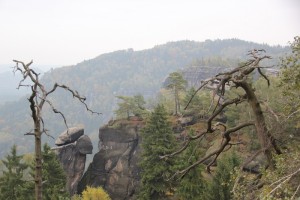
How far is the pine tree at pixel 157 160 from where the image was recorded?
31547 millimetres

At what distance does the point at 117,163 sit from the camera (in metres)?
45.8

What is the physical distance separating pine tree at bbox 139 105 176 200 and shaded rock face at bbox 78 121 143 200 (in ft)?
34.0

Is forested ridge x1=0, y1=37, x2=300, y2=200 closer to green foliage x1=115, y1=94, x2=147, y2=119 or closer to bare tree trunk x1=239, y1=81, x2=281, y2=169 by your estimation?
Result: bare tree trunk x1=239, y1=81, x2=281, y2=169

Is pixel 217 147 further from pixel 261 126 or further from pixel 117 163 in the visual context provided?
pixel 261 126

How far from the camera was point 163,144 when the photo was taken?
32719mm

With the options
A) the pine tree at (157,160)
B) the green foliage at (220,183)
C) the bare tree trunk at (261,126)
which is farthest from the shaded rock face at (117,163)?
the bare tree trunk at (261,126)

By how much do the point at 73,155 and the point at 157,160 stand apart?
20.8 metres

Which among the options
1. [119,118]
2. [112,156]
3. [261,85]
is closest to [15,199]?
[112,156]

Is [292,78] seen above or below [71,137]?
above

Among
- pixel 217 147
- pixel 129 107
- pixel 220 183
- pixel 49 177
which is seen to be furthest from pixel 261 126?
pixel 129 107

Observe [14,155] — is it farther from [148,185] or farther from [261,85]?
[261,85]

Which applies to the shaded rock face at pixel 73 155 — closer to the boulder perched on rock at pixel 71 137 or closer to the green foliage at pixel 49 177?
the boulder perched on rock at pixel 71 137

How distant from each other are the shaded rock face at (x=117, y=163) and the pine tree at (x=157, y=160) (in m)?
10.4

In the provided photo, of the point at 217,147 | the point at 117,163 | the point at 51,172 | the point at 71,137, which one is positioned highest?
the point at 217,147
